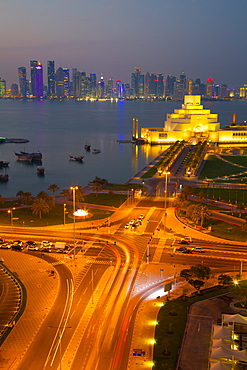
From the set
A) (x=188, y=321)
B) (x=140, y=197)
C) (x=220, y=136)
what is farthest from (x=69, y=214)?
(x=220, y=136)

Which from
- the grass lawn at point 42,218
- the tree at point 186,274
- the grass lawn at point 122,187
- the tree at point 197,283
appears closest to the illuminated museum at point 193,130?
the grass lawn at point 122,187

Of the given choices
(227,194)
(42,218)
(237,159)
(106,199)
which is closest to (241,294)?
(42,218)

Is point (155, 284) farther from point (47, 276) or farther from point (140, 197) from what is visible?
point (140, 197)

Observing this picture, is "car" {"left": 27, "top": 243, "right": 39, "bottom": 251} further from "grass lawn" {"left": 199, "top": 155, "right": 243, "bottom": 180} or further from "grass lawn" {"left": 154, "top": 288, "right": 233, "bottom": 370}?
"grass lawn" {"left": 199, "top": 155, "right": 243, "bottom": 180}

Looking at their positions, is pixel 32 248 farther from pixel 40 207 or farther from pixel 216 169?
pixel 216 169

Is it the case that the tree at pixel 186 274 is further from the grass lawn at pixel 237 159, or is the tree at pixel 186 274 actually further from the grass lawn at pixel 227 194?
the grass lawn at pixel 237 159

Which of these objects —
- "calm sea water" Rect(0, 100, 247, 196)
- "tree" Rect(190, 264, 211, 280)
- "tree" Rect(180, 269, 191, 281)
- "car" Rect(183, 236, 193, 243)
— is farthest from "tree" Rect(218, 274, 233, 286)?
"calm sea water" Rect(0, 100, 247, 196)

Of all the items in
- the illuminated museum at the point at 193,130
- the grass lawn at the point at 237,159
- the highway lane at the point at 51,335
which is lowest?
the highway lane at the point at 51,335
